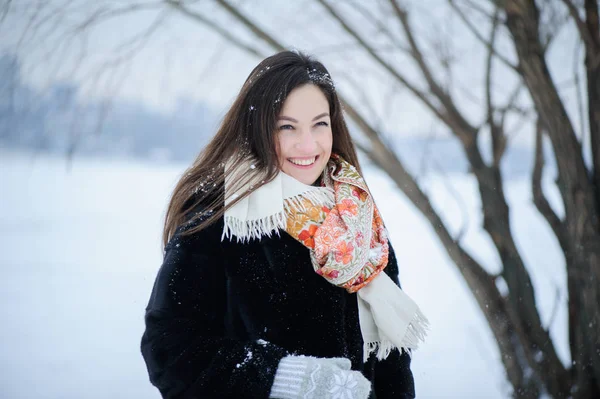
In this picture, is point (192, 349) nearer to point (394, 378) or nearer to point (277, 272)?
point (277, 272)

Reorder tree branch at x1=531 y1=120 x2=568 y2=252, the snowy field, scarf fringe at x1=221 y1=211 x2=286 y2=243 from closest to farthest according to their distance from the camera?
scarf fringe at x1=221 y1=211 x2=286 y2=243, tree branch at x1=531 y1=120 x2=568 y2=252, the snowy field

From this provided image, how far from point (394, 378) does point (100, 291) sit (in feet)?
8.40

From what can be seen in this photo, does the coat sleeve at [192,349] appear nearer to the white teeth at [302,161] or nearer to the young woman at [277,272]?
the young woman at [277,272]

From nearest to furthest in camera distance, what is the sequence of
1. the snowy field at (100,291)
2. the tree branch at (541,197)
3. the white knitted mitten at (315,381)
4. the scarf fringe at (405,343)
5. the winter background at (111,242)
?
the white knitted mitten at (315,381)
the scarf fringe at (405,343)
the winter background at (111,242)
the tree branch at (541,197)
the snowy field at (100,291)

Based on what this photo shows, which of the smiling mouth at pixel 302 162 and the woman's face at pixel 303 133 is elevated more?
the woman's face at pixel 303 133

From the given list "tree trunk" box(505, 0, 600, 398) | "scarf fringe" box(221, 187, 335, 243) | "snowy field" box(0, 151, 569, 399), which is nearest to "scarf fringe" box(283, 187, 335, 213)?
Result: "scarf fringe" box(221, 187, 335, 243)

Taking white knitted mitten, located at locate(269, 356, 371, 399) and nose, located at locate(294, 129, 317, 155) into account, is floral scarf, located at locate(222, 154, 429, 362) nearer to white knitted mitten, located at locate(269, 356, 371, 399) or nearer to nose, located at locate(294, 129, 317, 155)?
nose, located at locate(294, 129, 317, 155)

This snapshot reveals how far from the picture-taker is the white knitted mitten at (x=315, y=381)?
1.30m

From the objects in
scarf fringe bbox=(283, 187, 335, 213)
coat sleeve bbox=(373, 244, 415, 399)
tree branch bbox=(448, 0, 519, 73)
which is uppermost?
tree branch bbox=(448, 0, 519, 73)

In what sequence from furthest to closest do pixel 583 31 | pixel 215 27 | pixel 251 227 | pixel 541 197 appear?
1. pixel 541 197
2. pixel 583 31
3. pixel 215 27
4. pixel 251 227

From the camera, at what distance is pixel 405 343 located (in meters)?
1.61

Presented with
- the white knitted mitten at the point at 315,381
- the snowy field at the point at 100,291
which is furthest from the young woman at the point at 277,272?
the snowy field at the point at 100,291

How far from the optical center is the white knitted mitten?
1.30 m

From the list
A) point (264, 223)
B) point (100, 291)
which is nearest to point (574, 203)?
point (264, 223)
